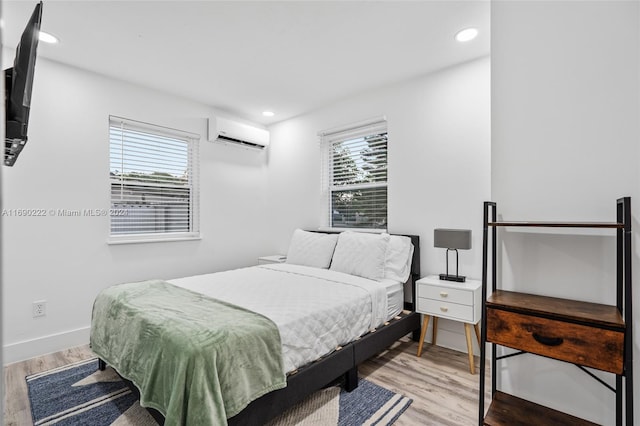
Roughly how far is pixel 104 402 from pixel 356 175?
9.75 ft

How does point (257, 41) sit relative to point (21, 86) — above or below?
above

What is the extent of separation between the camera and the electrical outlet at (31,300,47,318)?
9.31ft

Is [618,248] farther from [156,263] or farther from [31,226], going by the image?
[31,226]

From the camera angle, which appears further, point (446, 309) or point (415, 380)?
point (446, 309)

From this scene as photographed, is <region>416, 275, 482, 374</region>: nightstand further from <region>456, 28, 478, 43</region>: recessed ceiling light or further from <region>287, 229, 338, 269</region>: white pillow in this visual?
<region>456, 28, 478, 43</region>: recessed ceiling light

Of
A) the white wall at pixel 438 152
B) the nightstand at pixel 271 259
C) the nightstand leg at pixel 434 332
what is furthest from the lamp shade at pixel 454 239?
the nightstand at pixel 271 259

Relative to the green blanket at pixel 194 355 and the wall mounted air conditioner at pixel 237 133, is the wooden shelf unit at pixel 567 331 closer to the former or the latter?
the green blanket at pixel 194 355

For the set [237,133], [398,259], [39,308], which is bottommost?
[39,308]

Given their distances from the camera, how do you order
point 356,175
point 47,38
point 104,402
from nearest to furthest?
point 104,402
point 47,38
point 356,175

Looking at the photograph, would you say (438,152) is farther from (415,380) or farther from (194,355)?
(194,355)

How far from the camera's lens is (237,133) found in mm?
4168

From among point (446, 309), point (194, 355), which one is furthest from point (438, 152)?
point (194, 355)

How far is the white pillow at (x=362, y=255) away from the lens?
303 centimetres

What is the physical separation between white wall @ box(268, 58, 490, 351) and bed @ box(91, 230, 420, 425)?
309 mm
